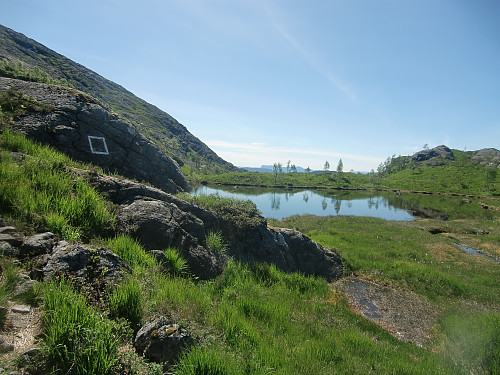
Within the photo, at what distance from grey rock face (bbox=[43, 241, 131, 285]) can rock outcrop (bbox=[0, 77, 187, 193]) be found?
761cm

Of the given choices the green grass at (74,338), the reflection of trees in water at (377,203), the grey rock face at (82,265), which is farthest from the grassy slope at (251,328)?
the reflection of trees in water at (377,203)

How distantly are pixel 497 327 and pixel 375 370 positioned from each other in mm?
8080

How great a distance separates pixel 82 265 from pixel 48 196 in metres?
3.13

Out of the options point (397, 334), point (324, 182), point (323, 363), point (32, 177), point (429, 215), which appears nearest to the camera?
point (323, 363)

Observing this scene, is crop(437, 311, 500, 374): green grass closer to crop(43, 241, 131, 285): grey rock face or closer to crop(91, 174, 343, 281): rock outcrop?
crop(91, 174, 343, 281): rock outcrop

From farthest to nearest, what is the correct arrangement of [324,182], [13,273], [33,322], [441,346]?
[324,182], [441,346], [13,273], [33,322]

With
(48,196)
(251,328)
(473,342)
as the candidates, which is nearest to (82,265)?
(48,196)

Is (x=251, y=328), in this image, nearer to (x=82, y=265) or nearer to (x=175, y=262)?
(x=175, y=262)

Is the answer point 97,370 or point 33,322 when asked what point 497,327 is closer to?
point 97,370

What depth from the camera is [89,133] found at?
11.6m

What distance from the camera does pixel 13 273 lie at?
164 inches

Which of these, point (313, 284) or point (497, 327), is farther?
point (313, 284)

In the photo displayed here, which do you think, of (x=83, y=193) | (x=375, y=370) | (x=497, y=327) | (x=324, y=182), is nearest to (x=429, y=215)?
(x=497, y=327)

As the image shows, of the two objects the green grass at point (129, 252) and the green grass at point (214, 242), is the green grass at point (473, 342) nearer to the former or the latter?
the green grass at point (214, 242)
